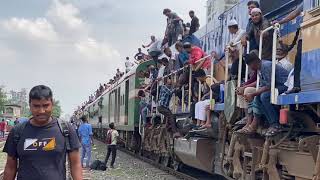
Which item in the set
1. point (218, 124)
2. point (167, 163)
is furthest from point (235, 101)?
point (167, 163)

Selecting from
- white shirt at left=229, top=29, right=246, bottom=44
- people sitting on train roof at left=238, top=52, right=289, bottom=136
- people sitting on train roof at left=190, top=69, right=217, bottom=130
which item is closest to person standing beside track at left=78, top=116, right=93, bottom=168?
people sitting on train roof at left=190, top=69, right=217, bottom=130

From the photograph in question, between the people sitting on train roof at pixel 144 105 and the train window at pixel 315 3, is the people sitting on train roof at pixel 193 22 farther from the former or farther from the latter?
the train window at pixel 315 3

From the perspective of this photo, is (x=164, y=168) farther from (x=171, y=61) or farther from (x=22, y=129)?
(x=22, y=129)

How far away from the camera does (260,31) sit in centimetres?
701

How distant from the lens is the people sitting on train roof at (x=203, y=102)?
368 inches

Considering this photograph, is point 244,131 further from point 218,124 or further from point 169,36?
point 169,36

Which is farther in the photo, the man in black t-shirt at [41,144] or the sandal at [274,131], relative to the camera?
the sandal at [274,131]

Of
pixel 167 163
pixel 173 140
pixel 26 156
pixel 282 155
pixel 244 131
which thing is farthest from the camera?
pixel 167 163

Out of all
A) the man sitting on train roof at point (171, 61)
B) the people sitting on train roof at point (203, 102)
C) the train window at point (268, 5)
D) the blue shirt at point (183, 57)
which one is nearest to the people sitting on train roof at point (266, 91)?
the train window at point (268, 5)

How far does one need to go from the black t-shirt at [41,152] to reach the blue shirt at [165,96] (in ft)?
28.2

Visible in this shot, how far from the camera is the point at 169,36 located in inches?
578

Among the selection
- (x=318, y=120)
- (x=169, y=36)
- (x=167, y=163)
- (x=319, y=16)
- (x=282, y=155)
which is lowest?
(x=167, y=163)

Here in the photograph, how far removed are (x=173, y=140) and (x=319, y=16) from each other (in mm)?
7511

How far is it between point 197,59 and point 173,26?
13.1 ft
